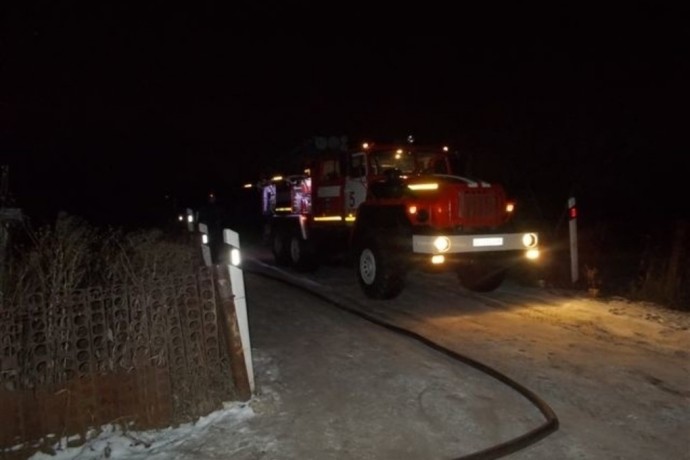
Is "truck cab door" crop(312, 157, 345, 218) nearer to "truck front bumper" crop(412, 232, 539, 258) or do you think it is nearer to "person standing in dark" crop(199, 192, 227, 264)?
"truck front bumper" crop(412, 232, 539, 258)

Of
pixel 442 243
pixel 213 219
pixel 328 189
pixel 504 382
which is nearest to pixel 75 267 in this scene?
pixel 504 382

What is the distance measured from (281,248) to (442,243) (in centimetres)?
621

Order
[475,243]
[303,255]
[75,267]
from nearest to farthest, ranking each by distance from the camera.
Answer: [75,267], [475,243], [303,255]

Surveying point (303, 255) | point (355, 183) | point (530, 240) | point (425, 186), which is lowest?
point (303, 255)

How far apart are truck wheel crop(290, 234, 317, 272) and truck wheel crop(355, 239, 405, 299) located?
3.09 metres

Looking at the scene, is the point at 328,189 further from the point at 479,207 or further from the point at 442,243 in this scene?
the point at 442,243

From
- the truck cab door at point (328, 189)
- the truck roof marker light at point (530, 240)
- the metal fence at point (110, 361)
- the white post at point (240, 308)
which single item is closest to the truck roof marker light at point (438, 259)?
the truck roof marker light at point (530, 240)

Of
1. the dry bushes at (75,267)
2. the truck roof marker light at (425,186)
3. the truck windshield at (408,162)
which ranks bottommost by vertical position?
the dry bushes at (75,267)

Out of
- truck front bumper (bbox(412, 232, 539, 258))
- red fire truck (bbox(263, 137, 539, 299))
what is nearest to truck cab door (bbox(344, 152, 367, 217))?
red fire truck (bbox(263, 137, 539, 299))

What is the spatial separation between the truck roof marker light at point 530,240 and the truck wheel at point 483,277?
664 mm

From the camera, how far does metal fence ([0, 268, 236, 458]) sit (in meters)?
4.37

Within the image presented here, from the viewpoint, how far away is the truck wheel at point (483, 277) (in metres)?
10.1

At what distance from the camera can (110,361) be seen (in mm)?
4664

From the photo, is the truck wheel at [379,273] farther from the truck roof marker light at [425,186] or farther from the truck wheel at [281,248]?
the truck wheel at [281,248]
